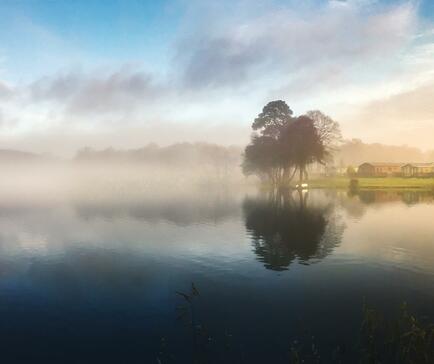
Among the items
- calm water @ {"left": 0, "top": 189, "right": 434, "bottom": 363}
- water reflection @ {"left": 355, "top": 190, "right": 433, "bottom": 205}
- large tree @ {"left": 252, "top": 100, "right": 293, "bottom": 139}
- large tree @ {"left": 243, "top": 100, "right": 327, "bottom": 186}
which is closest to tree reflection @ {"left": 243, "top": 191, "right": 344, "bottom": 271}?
calm water @ {"left": 0, "top": 189, "right": 434, "bottom": 363}

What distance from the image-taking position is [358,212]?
58.2 m

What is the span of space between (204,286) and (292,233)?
20299mm

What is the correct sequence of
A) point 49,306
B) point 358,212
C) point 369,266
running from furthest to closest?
1. point 358,212
2. point 369,266
3. point 49,306

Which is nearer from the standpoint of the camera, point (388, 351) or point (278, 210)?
point (388, 351)

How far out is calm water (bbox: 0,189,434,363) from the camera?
16594mm

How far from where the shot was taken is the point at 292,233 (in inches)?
1640

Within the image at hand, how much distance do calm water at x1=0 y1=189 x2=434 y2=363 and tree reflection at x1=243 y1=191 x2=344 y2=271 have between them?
0.22m

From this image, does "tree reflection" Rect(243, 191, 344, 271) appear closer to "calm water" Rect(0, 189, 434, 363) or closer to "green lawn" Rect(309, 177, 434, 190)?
"calm water" Rect(0, 189, 434, 363)

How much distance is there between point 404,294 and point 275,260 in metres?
10.5

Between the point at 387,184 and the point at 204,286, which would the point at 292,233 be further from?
the point at 387,184

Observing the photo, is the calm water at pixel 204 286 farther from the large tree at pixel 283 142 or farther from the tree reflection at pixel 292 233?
the large tree at pixel 283 142

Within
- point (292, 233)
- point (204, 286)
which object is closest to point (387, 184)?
point (292, 233)

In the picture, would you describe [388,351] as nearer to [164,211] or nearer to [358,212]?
[358,212]

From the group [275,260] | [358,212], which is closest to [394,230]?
[358,212]
